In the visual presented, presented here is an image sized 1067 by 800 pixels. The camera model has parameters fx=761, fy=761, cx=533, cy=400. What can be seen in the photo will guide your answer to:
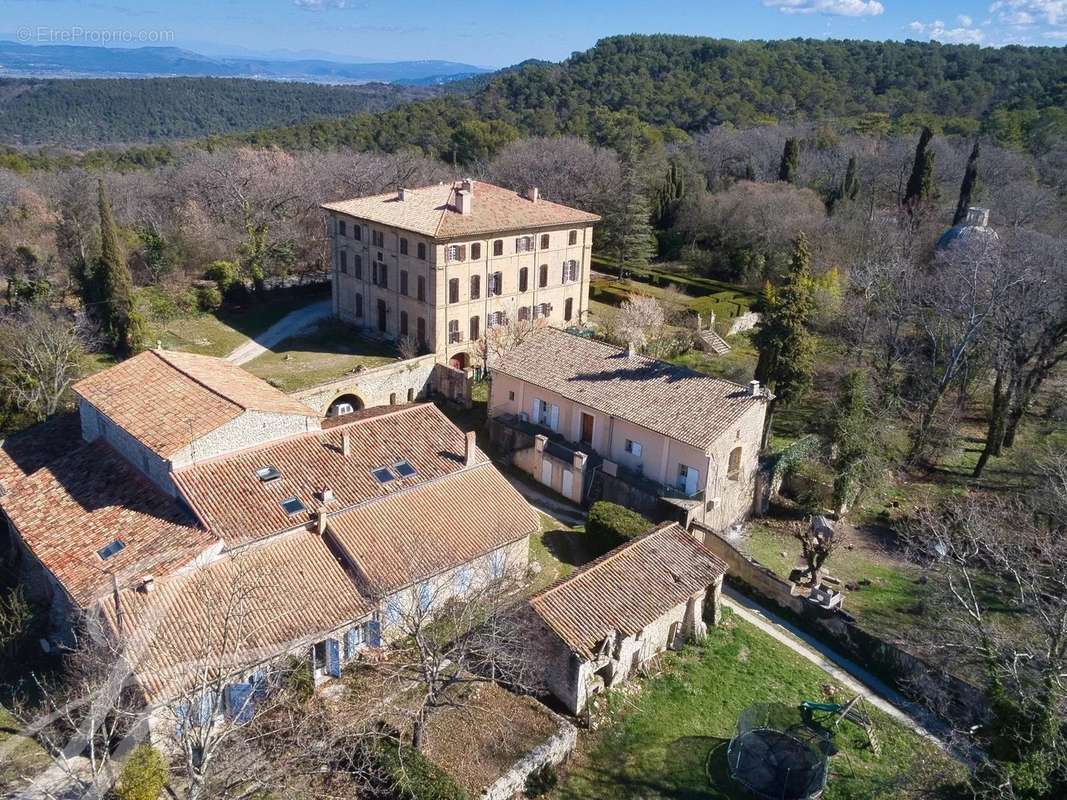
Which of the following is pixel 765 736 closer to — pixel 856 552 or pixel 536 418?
pixel 856 552

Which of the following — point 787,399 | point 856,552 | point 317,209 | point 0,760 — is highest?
point 317,209

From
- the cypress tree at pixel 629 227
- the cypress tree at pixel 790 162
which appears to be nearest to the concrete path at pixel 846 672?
the cypress tree at pixel 629 227

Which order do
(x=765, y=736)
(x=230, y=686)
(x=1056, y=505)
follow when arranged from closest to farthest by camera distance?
1. (x=230, y=686)
2. (x=765, y=736)
3. (x=1056, y=505)

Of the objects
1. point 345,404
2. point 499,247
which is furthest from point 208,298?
point 499,247

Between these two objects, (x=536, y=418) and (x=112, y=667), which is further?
(x=536, y=418)

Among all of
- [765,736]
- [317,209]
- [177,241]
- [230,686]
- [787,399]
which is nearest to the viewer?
[230,686]

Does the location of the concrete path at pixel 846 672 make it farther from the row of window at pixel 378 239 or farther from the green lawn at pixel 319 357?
the row of window at pixel 378 239

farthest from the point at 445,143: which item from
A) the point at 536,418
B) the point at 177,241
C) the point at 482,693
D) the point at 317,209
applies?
the point at 482,693
